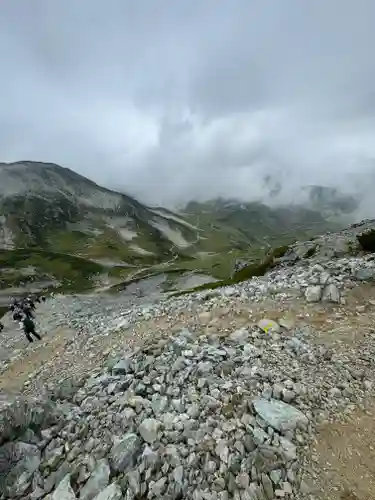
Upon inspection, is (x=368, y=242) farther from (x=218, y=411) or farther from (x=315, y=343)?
(x=218, y=411)

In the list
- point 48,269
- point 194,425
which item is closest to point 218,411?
point 194,425

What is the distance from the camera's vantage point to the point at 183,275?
5399 inches

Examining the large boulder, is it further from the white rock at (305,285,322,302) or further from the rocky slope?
the white rock at (305,285,322,302)

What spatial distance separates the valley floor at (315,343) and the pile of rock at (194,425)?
1.09ft

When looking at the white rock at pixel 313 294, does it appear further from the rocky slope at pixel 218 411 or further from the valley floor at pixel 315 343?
the valley floor at pixel 315 343

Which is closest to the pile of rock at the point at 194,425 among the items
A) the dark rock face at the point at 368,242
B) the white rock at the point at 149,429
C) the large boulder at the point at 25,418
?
the white rock at the point at 149,429

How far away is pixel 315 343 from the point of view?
611 inches

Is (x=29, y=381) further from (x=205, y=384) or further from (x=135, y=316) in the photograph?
(x=205, y=384)

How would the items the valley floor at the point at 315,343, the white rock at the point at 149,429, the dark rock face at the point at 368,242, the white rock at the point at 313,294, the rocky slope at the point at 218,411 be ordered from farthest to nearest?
the dark rock face at the point at 368,242 < the white rock at the point at 313,294 < the white rock at the point at 149,429 < the rocky slope at the point at 218,411 < the valley floor at the point at 315,343

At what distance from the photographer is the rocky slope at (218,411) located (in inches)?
399

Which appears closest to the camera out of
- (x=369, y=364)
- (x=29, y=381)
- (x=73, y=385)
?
(x=369, y=364)

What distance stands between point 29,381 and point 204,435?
14221 mm

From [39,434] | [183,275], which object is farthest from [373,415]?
[183,275]

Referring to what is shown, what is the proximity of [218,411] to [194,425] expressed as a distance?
96cm
